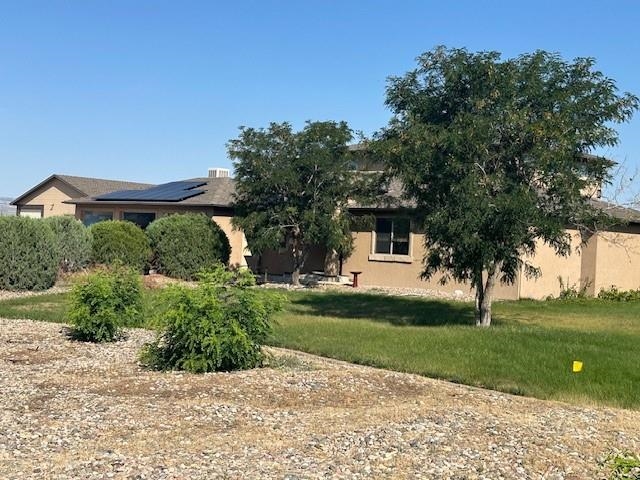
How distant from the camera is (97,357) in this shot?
10.3 meters

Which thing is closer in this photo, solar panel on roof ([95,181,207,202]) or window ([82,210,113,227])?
solar panel on roof ([95,181,207,202])

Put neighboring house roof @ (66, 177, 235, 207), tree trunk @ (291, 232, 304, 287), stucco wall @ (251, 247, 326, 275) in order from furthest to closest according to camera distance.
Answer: neighboring house roof @ (66, 177, 235, 207)
stucco wall @ (251, 247, 326, 275)
tree trunk @ (291, 232, 304, 287)

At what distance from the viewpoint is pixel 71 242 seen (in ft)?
72.5

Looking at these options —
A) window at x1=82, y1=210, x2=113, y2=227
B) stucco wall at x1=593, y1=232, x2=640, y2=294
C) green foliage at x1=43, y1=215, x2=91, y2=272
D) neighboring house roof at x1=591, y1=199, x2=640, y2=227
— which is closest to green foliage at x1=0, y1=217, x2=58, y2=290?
green foliage at x1=43, y1=215, x2=91, y2=272

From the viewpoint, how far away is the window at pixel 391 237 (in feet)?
80.7

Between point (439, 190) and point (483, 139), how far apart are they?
146 centimetres

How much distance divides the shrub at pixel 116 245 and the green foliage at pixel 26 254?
9.67ft

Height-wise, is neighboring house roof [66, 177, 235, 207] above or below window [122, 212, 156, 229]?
above

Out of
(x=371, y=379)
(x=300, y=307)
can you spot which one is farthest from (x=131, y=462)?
(x=300, y=307)

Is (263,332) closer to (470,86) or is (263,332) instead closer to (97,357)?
(97,357)

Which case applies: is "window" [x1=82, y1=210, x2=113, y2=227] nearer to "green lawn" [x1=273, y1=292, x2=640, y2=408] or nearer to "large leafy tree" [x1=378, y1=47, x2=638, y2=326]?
"green lawn" [x1=273, y1=292, x2=640, y2=408]

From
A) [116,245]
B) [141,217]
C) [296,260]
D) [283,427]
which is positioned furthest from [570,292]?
[283,427]

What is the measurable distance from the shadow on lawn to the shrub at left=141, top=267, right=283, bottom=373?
6.90 metres

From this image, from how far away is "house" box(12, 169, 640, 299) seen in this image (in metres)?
23.0
